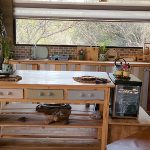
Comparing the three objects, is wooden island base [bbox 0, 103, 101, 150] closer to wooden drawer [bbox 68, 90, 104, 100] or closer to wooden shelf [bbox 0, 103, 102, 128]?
wooden shelf [bbox 0, 103, 102, 128]

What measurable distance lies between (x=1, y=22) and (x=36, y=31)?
27.3 inches

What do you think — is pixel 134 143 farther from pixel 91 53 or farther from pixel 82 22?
pixel 82 22

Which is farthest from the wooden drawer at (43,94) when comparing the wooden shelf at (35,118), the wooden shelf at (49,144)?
the wooden shelf at (49,144)

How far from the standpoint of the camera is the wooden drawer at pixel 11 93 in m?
2.86

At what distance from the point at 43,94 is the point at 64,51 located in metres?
2.48

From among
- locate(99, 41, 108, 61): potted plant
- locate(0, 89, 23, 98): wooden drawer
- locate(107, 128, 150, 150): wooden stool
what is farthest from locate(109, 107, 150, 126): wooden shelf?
locate(99, 41, 108, 61): potted plant

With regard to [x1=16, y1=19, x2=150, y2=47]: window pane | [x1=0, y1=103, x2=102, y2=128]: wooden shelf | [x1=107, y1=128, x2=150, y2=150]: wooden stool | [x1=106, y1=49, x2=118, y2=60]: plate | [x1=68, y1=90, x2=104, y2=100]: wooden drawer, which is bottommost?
[x1=0, y1=103, x2=102, y2=128]: wooden shelf

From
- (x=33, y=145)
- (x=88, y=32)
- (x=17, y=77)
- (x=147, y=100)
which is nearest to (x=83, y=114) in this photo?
(x=33, y=145)

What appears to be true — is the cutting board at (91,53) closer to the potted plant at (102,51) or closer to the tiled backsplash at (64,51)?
the potted plant at (102,51)

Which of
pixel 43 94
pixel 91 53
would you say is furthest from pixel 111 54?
pixel 43 94

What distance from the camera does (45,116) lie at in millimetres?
3307

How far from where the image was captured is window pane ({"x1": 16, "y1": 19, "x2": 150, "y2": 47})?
5234 millimetres

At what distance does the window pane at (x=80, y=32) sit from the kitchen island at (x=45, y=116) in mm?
1880

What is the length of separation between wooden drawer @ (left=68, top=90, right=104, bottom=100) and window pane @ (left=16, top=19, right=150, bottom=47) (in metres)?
2.54
